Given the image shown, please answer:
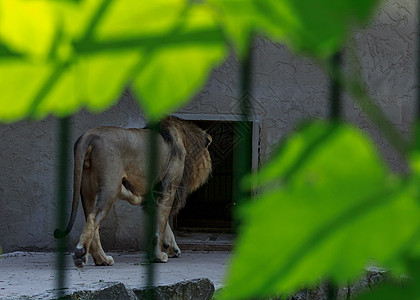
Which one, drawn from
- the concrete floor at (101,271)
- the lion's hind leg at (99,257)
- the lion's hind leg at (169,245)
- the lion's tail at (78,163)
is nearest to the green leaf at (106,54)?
the concrete floor at (101,271)

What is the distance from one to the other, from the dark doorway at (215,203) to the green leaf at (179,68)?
5.63 m

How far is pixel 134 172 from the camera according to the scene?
450 centimetres

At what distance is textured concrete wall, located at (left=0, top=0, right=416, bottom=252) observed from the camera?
4988 millimetres

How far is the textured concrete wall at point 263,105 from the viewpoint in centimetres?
499

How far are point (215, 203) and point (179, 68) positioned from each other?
7.09m

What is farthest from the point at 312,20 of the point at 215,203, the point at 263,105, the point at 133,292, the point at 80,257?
the point at 215,203

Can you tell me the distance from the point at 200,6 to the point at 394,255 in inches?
2.1

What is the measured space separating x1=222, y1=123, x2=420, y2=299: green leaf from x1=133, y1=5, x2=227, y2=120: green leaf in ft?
0.08

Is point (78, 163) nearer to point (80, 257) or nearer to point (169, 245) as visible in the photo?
point (80, 257)

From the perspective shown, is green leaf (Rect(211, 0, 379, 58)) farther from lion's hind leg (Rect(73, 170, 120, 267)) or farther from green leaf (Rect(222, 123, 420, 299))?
lion's hind leg (Rect(73, 170, 120, 267))

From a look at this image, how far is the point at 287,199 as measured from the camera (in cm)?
11

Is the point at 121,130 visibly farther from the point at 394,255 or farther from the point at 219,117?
the point at 394,255

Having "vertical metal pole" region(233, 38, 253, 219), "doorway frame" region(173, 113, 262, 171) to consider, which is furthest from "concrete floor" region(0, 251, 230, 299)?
"vertical metal pole" region(233, 38, 253, 219)

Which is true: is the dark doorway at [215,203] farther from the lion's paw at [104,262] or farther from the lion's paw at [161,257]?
the lion's paw at [104,262]
